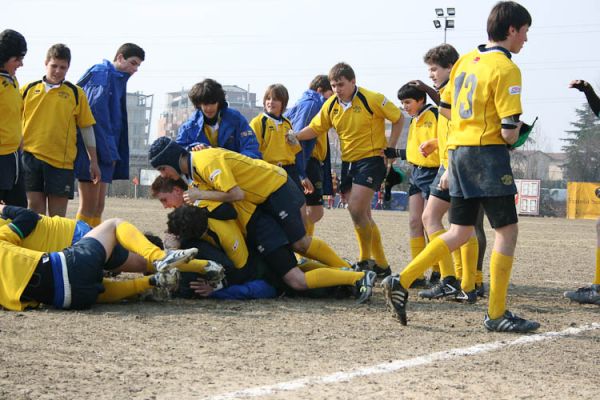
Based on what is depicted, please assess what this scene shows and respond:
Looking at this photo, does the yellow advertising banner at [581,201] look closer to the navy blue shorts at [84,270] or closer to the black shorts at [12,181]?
the black shorts at [12,181]

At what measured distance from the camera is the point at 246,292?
7480 mm

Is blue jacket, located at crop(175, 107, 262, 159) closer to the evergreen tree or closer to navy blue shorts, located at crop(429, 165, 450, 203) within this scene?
navy blue shorts, located at crop(429, 165, 450, 203)

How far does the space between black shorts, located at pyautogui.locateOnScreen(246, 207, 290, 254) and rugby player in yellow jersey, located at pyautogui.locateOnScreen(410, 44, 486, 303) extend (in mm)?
1422

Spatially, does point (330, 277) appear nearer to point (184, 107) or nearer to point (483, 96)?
point (483, 96)

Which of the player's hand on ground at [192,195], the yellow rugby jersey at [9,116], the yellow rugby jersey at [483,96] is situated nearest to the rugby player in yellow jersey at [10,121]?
the yellow rugby jersey at [9,116]

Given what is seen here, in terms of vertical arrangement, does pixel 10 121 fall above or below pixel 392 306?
above

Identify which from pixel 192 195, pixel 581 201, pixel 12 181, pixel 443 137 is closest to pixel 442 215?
pixel 443 137

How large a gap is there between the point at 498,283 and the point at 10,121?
4633 mm

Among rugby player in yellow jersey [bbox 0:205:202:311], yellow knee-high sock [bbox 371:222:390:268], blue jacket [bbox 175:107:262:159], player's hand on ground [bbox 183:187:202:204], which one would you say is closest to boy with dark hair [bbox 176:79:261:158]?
blue jacket [bbox 175:107:262:159]

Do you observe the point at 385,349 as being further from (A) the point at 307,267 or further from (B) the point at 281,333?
(A) the point at 307,267

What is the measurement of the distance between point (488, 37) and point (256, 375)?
3109mm

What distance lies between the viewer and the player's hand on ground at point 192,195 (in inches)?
284

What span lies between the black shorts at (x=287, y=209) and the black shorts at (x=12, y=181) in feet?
7.44

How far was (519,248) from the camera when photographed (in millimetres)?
16031
